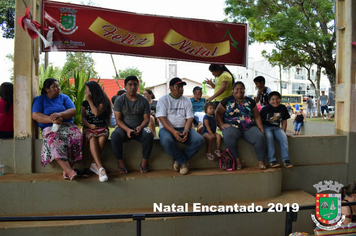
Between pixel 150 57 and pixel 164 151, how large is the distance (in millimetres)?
1921

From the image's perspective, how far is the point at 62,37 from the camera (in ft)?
16.1

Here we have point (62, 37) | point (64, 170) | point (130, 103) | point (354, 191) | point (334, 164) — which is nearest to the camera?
point (354, 191)

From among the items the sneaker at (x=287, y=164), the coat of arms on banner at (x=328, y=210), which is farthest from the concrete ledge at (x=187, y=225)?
the coat of arms on banner at (x=328, y=210)

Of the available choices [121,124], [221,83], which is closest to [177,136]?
[121,124]

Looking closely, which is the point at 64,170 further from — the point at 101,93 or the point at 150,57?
the point at 150,57

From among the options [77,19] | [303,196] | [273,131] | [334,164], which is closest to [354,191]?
[303,196]

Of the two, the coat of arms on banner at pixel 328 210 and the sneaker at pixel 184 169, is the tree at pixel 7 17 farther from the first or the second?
the coat of arms on banner at pixel 328 210

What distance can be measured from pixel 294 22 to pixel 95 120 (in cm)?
1199

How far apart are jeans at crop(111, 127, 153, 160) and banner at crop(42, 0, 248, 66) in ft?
5.68

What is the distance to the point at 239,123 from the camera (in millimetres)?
4828

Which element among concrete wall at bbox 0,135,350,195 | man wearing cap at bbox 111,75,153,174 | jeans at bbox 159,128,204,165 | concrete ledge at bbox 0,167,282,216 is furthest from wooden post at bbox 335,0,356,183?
man wearing cap at bbox 111,75,153,174

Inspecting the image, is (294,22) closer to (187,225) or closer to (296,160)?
(296,160)

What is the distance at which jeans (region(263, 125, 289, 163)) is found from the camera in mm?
4762

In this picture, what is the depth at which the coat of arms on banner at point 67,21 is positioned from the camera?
15.9 ft
